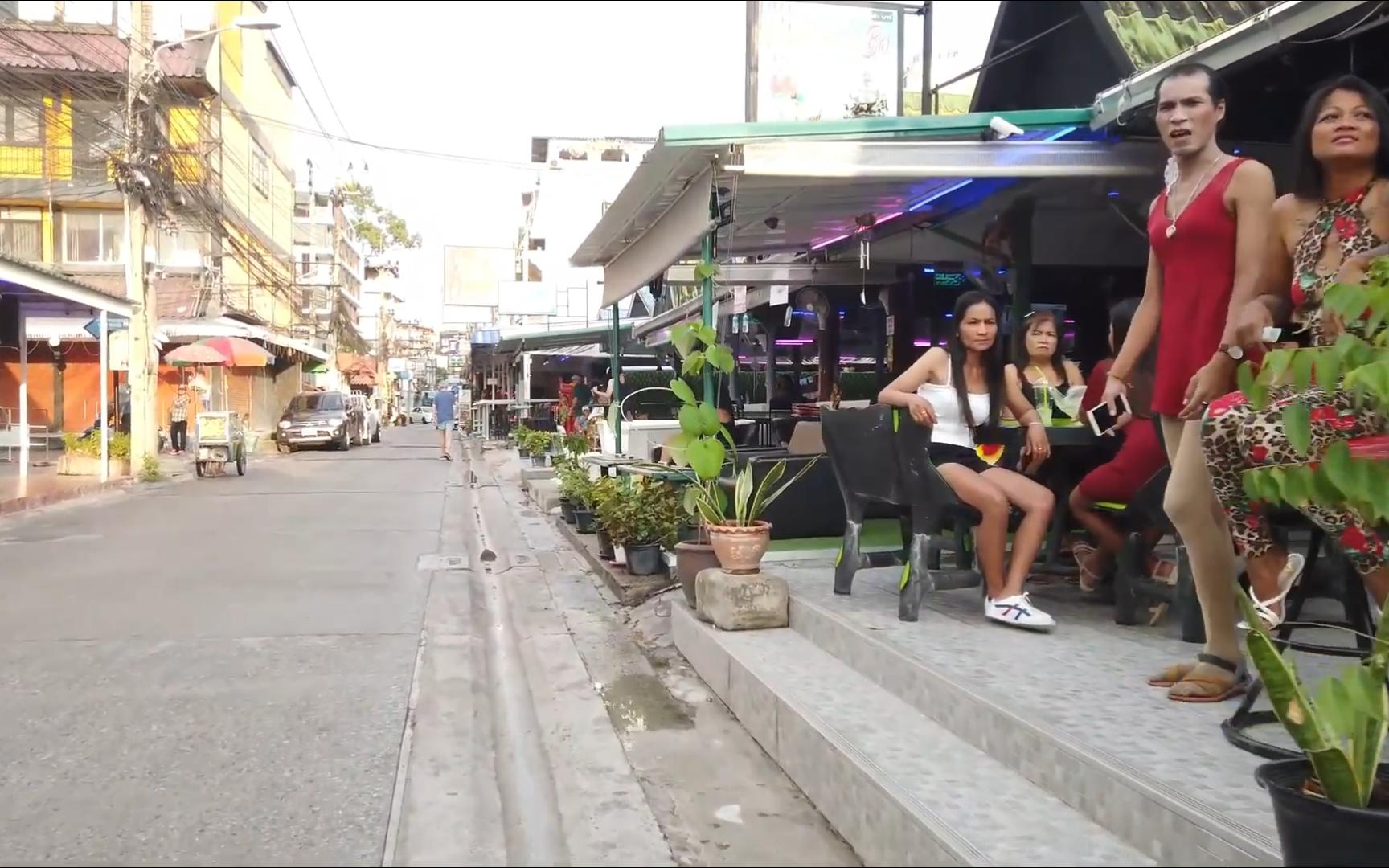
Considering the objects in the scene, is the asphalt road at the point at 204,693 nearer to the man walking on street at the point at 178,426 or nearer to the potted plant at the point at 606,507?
the potted plant at the point at 606,507

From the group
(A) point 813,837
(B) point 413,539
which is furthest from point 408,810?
(B) point 413,539

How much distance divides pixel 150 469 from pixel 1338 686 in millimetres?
18342

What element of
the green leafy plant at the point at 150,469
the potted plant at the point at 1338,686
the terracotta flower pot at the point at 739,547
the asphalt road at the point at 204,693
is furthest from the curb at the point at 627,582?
the green leafy plant at the point at 150,469

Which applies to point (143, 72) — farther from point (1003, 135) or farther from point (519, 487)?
point (1003, 135)

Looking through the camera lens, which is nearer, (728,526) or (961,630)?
(961,630)

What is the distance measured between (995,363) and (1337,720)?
2.93m

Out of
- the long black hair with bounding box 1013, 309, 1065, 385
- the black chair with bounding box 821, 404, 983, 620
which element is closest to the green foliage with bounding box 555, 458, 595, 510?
the black chair with bounding box 821, 404, 983, 620

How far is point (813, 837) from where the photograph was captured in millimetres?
3148

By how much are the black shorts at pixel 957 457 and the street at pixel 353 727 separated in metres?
1.58

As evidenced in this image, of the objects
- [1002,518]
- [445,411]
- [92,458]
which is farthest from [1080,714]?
[445,411]

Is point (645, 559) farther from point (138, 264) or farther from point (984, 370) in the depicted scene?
point (138, 264)

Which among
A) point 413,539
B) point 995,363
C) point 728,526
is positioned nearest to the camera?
point 995,363

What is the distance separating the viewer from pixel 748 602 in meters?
4.95

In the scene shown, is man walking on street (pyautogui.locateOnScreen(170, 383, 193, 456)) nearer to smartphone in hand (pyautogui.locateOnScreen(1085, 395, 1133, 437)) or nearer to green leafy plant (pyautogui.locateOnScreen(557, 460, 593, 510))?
green leafy plant (pyautogui.locateOnScreen(557, 460, 593, 510))
